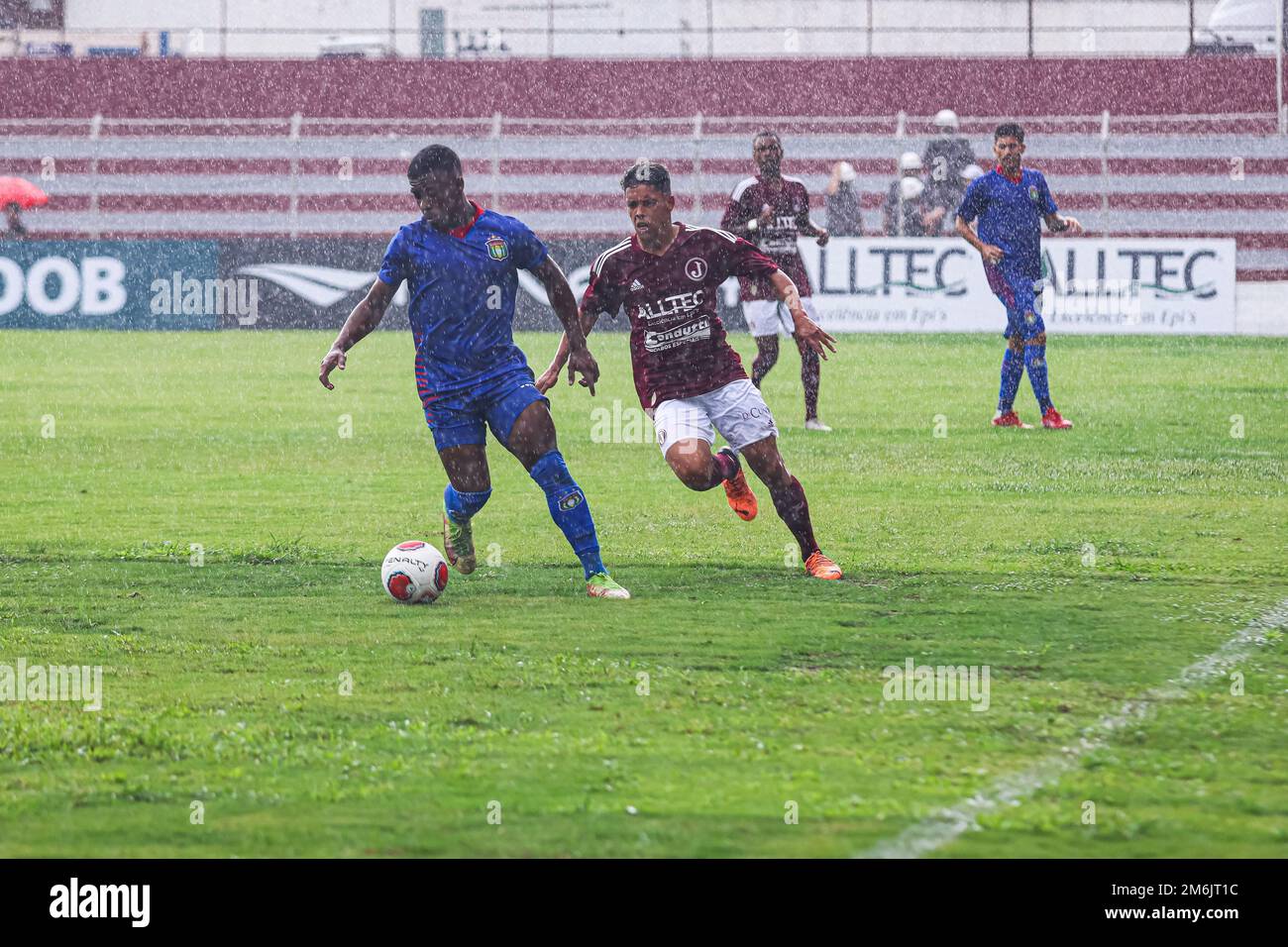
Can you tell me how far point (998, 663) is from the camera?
6.95 m

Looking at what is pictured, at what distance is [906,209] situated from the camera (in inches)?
1073

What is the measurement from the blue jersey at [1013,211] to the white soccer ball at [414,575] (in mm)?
8386

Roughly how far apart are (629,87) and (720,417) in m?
27.2

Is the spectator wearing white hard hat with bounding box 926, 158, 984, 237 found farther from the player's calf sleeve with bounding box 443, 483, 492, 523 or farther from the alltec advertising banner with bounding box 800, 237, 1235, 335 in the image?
the player's calf sleeve with bounding box 443, 483, 492, 523

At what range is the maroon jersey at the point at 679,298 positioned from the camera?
9062mm

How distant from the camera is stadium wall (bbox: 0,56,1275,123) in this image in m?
34.1

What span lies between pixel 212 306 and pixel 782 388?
10.8 meters

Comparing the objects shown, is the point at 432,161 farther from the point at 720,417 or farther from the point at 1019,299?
the point at 1019,299

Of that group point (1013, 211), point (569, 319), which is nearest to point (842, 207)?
point (1013, 211)

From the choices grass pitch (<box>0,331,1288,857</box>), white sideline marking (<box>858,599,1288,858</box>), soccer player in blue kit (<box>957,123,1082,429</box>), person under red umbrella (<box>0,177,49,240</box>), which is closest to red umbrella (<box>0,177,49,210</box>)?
person under red umbrella (<box>0,177,49,240</box>)

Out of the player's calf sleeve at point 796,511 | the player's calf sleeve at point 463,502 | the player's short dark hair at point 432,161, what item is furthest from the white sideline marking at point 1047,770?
the player's short dark hair at point 432,161

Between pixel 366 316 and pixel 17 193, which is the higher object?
pixel 17 193

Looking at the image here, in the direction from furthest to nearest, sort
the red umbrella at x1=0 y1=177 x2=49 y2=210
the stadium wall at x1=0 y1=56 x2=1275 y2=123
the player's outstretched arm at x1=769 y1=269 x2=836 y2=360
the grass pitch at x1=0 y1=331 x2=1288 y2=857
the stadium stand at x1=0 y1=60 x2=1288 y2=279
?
the stadium wall at x1=0 y1=56 x2=1275 y2=123 < the stadium stand at x1=0 y1=60 x2=1288 y2=279 < the red umbrella at x1=0 y1=177 x2=49 y2=210 < the player's outstretched arm at x1=769 y1=269 x2=836 y2=360 < the grass pitch at x1=0 y1=331 x2=1288 y2=857

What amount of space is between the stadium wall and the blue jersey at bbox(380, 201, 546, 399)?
2678cm
